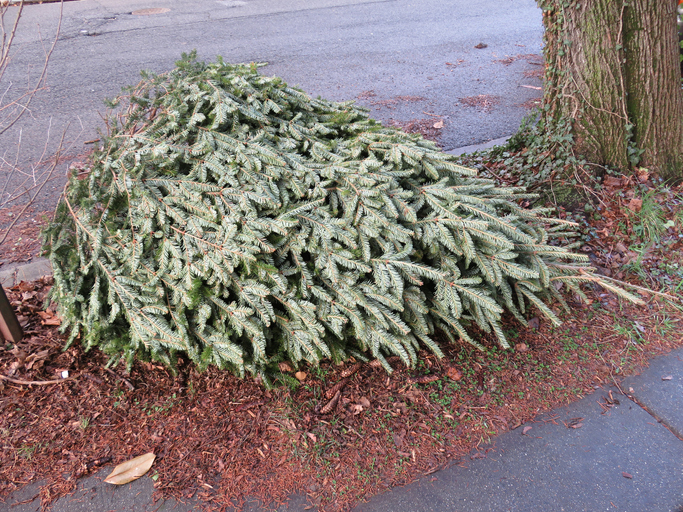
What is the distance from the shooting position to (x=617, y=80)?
12.3ft

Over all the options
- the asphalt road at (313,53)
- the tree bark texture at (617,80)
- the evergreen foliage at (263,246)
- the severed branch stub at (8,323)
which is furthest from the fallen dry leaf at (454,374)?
the asphalt road at (313,53)

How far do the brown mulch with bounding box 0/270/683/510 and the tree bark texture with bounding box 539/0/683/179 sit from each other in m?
1.66

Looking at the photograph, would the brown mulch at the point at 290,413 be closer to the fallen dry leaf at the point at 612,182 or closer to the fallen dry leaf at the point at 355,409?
the fallen dry leaf at the point at 355,409

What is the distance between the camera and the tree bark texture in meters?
3.66

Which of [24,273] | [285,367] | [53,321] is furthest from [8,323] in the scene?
[285,367]

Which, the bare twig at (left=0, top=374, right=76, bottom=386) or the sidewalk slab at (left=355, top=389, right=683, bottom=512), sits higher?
the bare twig at (left=0, top=374, right=76, bottom=386)

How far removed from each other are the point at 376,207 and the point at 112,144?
1.56 meters

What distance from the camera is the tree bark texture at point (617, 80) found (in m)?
3.66

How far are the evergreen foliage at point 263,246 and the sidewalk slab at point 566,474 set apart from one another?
1.85 feet

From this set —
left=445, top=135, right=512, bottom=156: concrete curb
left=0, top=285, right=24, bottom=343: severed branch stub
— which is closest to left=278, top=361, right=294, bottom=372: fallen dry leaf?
left=0, top=285, right=24, bottom=343: severed branch stub

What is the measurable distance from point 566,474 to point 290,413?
1375 millimetres

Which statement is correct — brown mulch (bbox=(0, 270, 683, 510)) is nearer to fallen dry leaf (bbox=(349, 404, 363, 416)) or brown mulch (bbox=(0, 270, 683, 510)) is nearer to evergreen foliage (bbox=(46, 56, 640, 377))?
fallen dry leaf (bbox=(349, 404, 363, 416))

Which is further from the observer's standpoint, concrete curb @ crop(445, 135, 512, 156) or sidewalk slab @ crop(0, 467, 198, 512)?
concrete curb @ crop(445, 135, 512, 156)

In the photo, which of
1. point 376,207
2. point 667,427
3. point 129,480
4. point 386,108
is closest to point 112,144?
point 376,207
